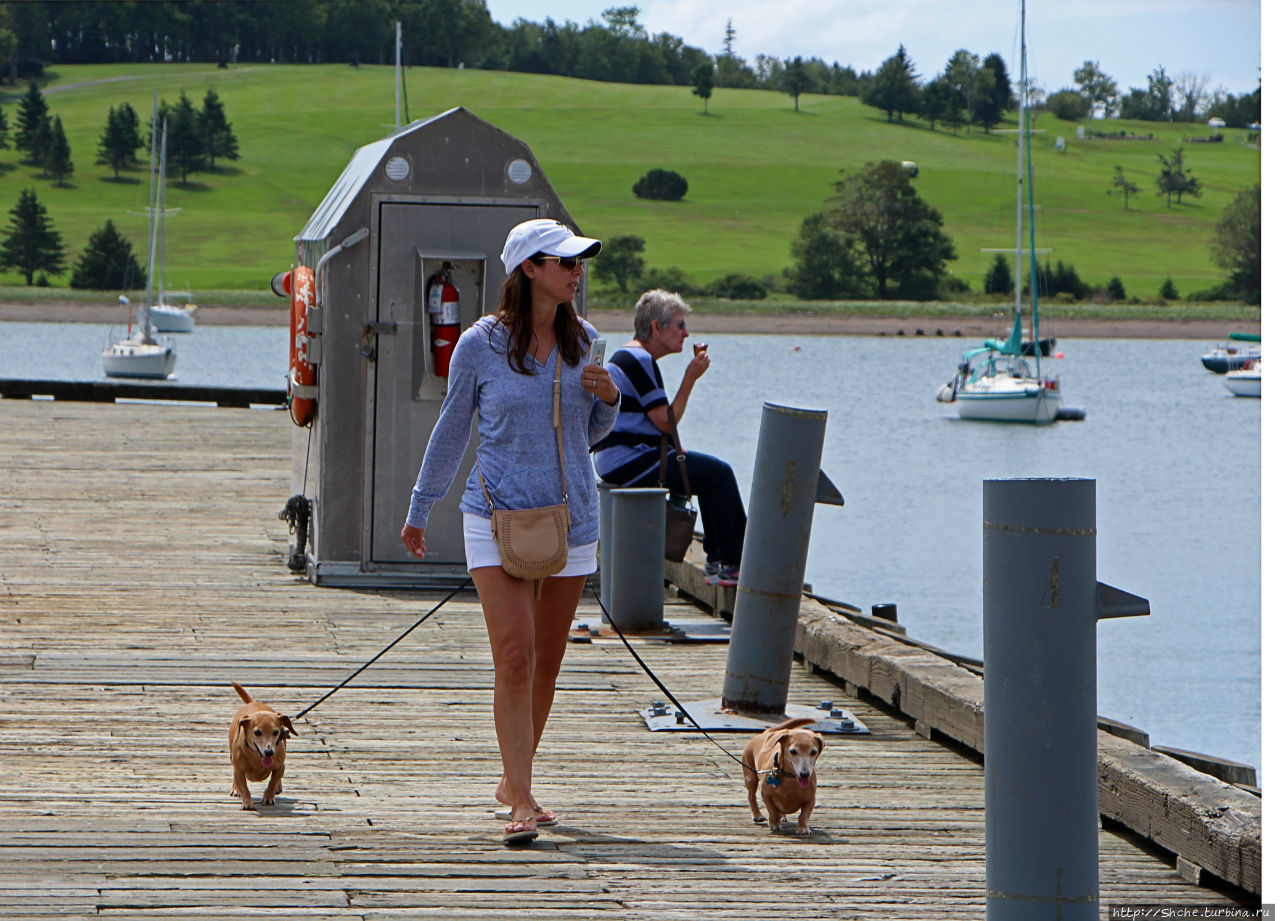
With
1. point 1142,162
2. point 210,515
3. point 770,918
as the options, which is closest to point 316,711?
point 770,918

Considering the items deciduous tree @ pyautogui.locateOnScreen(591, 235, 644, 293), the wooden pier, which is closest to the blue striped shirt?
the wooden pier

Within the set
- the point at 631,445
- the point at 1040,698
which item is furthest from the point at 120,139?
the point at 1040,698

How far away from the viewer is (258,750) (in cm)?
521

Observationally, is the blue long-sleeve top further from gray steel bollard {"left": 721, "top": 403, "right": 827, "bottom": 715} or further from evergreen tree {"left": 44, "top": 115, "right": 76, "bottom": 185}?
evergreen tree {"left": 44, "top": 115, "right": 76, "bottom": 185}

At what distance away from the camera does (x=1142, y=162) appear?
560ft

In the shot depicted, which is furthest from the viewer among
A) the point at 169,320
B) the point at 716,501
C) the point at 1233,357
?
the point at 169,320

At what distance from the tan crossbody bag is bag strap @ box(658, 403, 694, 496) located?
3.46 m

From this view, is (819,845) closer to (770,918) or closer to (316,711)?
(770,918)

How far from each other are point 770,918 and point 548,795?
1.37 meters

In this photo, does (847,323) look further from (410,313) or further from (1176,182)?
(410,313)

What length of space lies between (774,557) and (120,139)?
14679 centimetres

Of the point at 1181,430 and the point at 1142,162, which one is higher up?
the point at 1142,162

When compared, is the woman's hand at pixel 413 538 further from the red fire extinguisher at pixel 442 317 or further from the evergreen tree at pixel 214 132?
the evergreen tree at pixel 214 132

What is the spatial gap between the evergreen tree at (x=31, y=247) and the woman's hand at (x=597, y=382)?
119 meters
